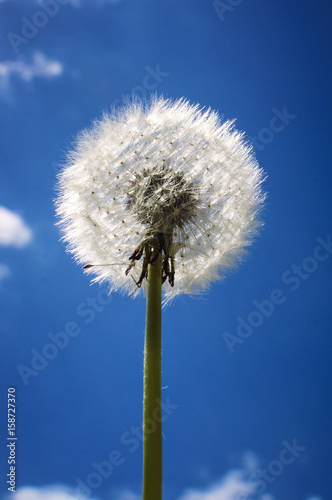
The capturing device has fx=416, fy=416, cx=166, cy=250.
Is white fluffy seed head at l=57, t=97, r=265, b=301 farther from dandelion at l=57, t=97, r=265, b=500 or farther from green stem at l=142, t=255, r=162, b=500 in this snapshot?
green stem at l=142, t=255, r=162, b=500

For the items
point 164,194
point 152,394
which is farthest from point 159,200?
point 152,394

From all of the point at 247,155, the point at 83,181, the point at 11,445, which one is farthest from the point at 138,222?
the point at 11,445

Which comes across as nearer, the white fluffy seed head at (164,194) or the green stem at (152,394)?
the green stem at (152,394)

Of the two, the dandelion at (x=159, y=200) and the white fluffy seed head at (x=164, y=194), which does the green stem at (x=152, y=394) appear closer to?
the dandelion at (x=159, y=200)

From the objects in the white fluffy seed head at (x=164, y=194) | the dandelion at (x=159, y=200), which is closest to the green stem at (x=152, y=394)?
the dandelion at (x=159, y=200)

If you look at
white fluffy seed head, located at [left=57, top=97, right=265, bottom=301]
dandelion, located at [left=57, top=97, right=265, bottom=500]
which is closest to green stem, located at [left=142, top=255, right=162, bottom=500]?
dandelion, located at [left=57, top=97, right=265, bottom=500]

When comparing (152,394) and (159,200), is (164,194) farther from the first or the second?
(152,394)

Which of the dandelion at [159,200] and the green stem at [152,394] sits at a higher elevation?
the dandelion at [159,200]

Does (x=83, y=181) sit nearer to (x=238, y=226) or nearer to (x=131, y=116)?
(x=131, y=116)
